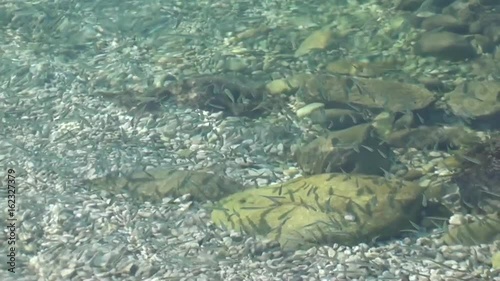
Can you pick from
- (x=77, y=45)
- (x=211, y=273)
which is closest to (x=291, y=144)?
(x=211, y=273)

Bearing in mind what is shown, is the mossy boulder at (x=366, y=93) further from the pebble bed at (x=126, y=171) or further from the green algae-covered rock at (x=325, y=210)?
the green algae-covered rock at (x=325, y=210)

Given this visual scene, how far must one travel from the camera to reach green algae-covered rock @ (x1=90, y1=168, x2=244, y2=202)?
4762 millimetres

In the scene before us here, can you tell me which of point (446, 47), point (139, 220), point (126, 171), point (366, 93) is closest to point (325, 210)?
point (139, 220)

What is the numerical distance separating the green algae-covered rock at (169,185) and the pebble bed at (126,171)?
0.22 ft

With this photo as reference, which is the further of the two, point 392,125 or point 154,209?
point 392,125

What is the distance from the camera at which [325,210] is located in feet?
14.4

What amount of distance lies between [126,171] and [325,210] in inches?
53.3

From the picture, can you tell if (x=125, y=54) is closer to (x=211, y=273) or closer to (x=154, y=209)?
(x=154, y=209)

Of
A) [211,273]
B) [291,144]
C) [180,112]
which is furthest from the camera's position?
[180,112]

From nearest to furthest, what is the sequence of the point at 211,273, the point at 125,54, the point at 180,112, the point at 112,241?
1. the point at 211,273
2. the point at 112,241
3. the point at 180,112
4. the point at 125,54

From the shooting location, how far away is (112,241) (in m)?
4.41

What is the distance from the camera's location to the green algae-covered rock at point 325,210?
4289 millimetres

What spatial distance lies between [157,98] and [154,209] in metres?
1.45

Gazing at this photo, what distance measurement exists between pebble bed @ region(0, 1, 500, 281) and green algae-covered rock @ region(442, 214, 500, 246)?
0.20ft
